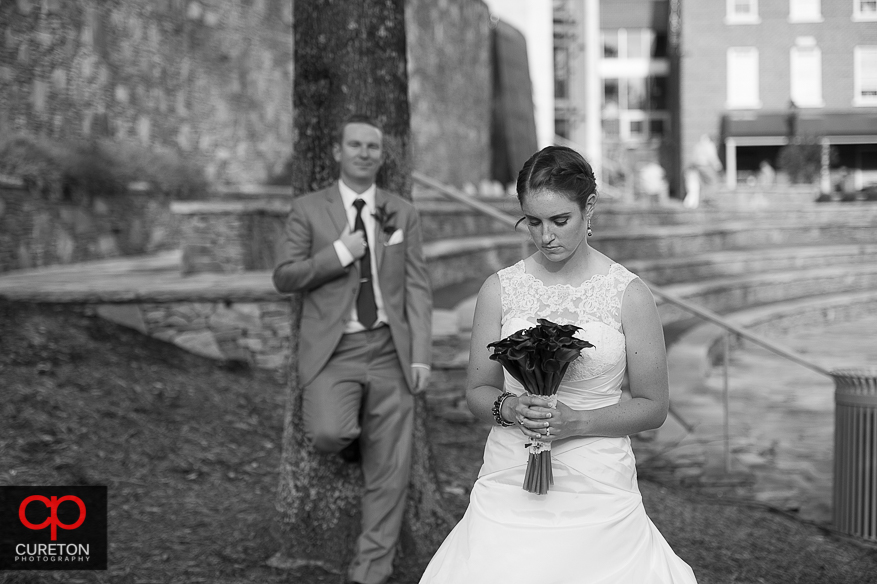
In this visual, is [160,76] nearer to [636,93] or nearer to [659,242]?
[659,242]

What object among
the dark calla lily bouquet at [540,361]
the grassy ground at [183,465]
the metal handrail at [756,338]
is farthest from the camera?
the metal handrail at [756,338]

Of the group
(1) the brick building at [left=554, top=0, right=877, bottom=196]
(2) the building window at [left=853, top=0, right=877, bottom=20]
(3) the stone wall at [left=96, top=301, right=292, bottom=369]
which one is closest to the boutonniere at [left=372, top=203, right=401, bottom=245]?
(3) the stone wall at [left=96, top=301, right=292, bottom=369]

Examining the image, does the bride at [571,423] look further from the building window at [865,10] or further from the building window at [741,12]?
the building window at [865,10]

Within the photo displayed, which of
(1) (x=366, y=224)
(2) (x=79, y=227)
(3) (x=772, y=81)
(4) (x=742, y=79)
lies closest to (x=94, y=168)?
(2) (x=79, y=227)

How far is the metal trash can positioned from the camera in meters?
4.95

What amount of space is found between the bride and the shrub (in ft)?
24.0

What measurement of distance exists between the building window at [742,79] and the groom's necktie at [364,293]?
1402 inches

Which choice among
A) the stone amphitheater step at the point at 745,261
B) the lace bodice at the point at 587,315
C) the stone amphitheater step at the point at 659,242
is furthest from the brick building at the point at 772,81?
the lace bodice at the point at 587,315

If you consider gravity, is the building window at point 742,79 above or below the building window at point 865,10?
below

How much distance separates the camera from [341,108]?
161 inches

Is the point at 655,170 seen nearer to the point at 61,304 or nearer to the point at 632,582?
the point at 61,304

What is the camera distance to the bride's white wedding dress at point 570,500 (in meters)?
2.43

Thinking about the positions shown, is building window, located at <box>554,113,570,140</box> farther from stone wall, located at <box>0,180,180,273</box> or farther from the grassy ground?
the grassy ground

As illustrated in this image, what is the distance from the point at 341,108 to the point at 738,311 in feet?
35.9
